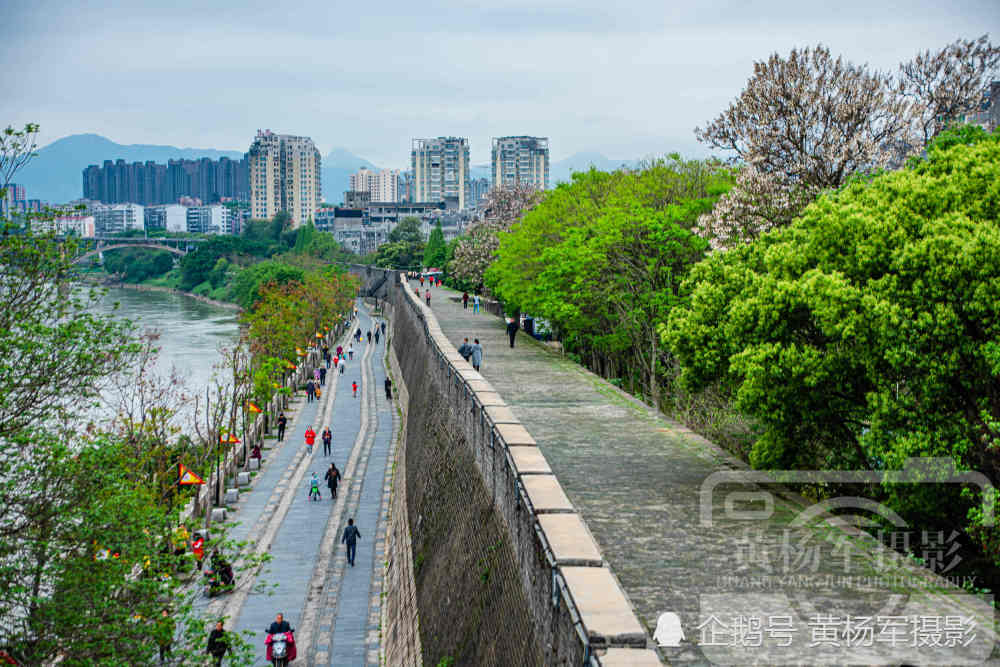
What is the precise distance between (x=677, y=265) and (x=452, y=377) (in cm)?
1210

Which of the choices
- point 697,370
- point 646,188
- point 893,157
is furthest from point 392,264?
point 697,370

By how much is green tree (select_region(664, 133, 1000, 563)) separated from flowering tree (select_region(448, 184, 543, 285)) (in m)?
40.7

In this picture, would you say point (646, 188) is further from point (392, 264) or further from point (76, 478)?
point (392, 264)

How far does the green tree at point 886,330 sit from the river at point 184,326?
31611mm

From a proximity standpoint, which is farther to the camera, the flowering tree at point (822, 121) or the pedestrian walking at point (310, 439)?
the pedestrian walking at point (310, 439)

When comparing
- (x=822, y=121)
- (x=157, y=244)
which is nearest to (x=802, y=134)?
(x=822, y=121)

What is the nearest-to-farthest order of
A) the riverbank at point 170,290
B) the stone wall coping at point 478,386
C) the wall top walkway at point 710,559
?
the wall top walkway at point 710,559
the stone wall coping at point 478,386
the riverbank at point 170,290

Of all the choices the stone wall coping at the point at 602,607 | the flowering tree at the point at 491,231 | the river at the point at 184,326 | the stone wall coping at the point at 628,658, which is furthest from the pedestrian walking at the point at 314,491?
the flowering tree at the point at 491,231

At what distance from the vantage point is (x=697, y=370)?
47.0 ft

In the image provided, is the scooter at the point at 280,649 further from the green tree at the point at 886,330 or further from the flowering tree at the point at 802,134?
the flowering tree at the point at 802,134

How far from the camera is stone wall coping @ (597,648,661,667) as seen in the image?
6625mm

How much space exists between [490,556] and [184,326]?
7621 cm

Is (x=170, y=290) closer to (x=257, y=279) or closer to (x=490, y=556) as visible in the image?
(x=257, y=279)

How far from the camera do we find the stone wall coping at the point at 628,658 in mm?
6625
